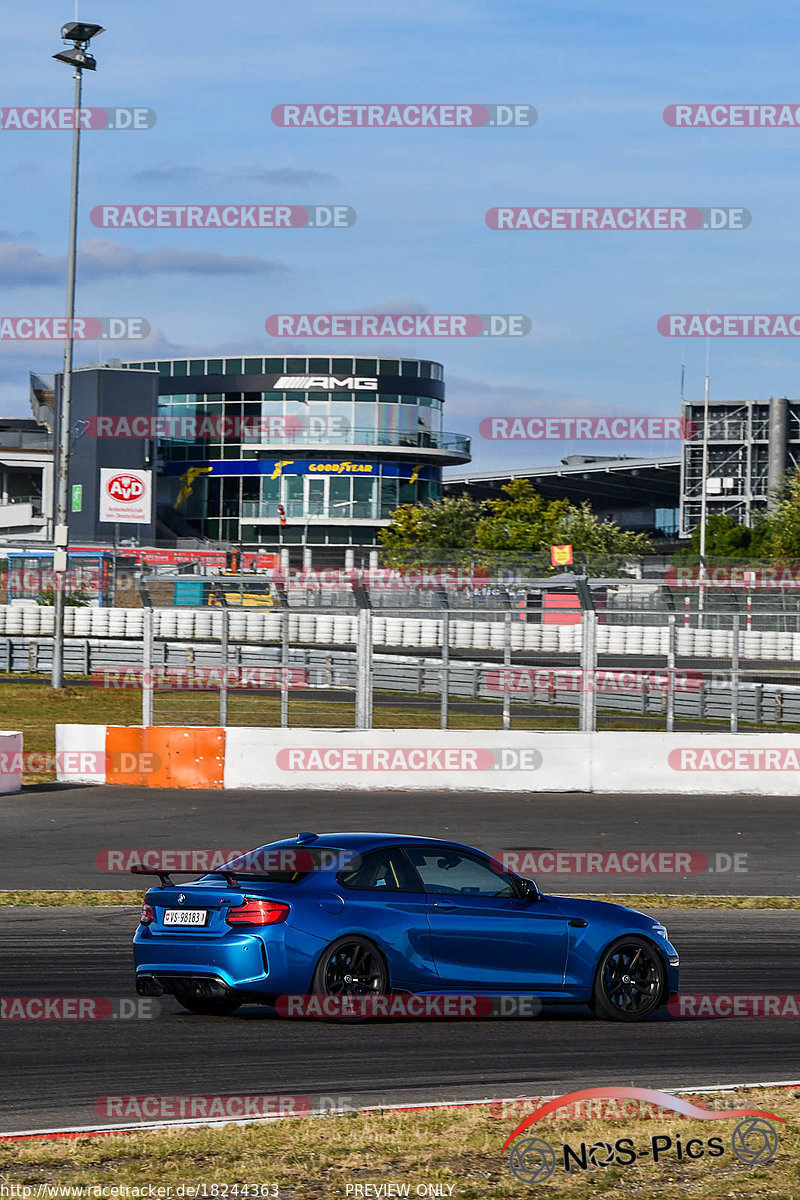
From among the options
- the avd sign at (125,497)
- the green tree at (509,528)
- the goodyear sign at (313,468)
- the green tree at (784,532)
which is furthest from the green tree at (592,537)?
the avd sign at (125,497)

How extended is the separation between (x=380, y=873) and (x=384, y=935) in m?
0.47

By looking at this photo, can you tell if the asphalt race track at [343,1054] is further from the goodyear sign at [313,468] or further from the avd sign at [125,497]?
the goodyear sign at [313,468]

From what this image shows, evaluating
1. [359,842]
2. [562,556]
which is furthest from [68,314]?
[359,842]

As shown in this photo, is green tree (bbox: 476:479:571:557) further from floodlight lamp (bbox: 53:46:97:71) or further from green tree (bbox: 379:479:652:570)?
floodlight lamp (bbox: 53:46:97:71)

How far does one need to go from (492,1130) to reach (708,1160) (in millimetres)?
910

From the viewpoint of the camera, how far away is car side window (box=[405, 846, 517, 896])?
9609 millimetres

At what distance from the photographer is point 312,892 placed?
9102 millimetres

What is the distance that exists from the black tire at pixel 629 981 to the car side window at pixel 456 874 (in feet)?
2.45

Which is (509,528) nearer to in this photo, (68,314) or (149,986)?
(68,314)

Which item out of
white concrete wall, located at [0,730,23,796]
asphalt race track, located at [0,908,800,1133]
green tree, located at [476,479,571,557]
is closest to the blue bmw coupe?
asphalt race track, located at [0,908,800,1133]

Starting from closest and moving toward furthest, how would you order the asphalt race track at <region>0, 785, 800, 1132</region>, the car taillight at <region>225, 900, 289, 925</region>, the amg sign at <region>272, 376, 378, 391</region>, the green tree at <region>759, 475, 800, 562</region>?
the asphalt race track at <region>0, 785, 800, 1132</region>, the car taillight at <region>225, 900, 289, 925</region>, the green tree at <region>759, 475, 800, 562</region>, the amg sign at <region>272, 376, 378, 391</region>

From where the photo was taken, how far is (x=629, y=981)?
9.70m

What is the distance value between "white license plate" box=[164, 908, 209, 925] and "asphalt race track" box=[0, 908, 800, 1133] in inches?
24.0

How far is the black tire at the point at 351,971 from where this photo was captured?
904cm
